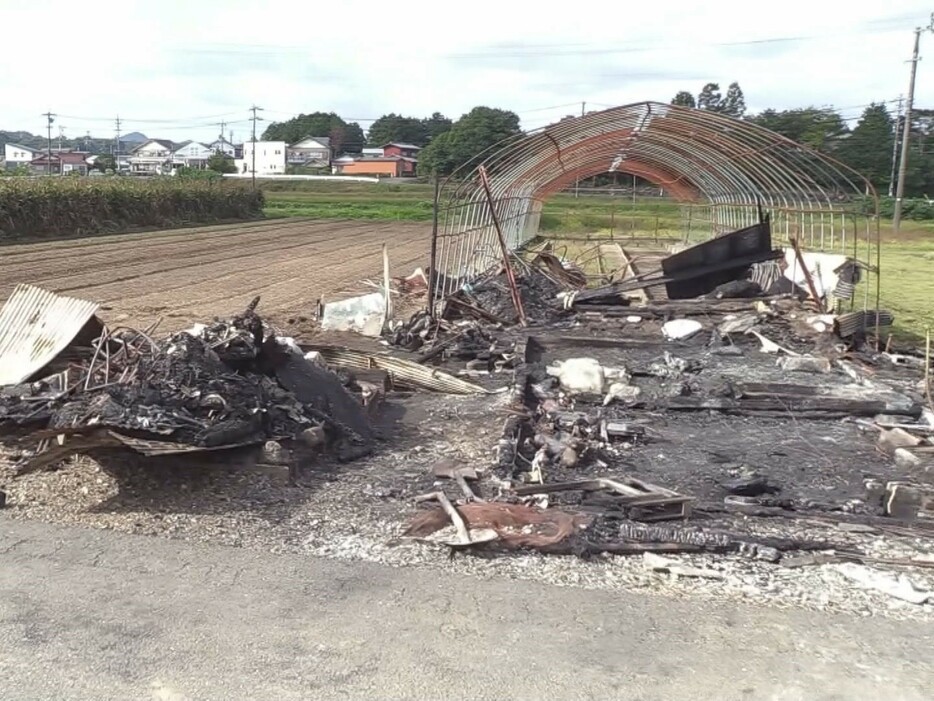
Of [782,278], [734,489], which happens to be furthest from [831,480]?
[782,278]

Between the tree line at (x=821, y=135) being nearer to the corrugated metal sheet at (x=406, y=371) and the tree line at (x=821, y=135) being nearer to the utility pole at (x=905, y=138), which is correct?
the utility pole at (x=905, y=138)

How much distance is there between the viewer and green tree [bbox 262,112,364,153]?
134 metres

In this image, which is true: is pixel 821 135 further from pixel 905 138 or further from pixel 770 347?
pixel 770 347

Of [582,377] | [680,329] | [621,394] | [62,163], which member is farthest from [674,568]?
[62,163]

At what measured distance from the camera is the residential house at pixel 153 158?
129250 mm

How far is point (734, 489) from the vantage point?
7.11m

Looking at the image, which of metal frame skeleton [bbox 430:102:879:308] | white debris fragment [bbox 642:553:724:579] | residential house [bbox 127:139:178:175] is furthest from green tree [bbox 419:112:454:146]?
white debris fragment [bbox 642:553:724:579]

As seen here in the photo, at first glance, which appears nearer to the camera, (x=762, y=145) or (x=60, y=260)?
(x=762, y=145)

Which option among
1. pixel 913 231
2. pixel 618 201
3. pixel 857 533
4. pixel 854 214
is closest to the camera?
pixel 857 533

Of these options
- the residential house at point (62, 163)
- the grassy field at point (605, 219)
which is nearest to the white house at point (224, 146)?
the residential house at point (62, 163)

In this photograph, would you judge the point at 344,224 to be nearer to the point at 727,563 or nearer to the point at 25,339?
the point at 25,339

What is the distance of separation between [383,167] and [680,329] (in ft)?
303

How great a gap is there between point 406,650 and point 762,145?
16.4 meters

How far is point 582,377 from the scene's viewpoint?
10.6 metres
